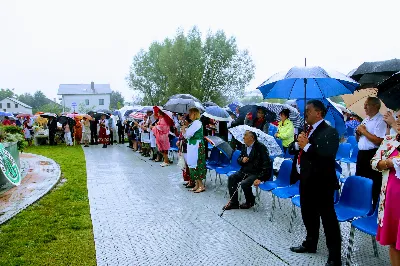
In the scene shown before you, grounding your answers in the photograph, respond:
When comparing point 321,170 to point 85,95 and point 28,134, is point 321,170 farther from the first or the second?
point 85,95

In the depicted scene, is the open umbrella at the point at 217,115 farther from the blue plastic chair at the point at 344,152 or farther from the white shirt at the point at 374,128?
the white shirt at the point at 374,128

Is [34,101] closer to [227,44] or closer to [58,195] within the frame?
[227,44]

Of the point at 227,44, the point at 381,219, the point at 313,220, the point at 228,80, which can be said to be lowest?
the point at 313,220

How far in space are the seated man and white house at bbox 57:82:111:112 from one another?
7645 centimetres

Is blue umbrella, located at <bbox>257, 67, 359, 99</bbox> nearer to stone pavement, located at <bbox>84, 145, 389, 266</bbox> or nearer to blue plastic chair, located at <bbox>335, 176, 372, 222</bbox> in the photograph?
blue plastic chair, located at <bbox>335, 176, 372, 222</bbox>

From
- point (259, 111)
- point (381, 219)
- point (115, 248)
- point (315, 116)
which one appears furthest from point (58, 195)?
point (381, 219)

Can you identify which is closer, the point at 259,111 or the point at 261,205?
the point at 261,205

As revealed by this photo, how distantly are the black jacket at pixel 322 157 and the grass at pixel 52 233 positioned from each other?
2774 millimetres

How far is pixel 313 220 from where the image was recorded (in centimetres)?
471

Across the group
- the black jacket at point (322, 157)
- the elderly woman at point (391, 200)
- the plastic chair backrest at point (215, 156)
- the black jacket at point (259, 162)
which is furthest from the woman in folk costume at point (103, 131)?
the elderly woman at point (391, 200)

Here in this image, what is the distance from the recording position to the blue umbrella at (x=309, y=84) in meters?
5.18

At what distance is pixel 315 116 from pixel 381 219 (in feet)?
4.39

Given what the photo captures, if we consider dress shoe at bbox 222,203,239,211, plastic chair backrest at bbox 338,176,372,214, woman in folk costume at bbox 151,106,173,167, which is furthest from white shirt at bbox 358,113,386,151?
woman in folk costume at bbox 151,106,173,167

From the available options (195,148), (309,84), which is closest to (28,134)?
(195,148)
